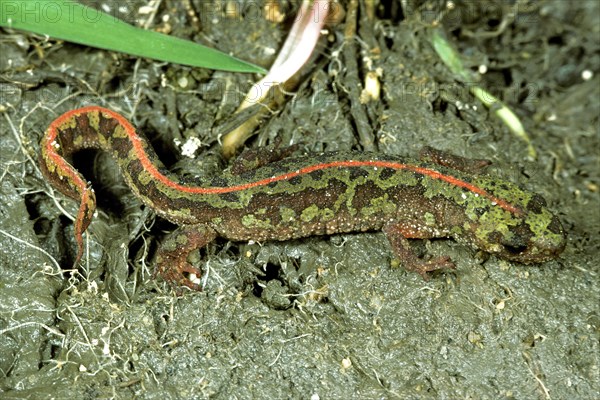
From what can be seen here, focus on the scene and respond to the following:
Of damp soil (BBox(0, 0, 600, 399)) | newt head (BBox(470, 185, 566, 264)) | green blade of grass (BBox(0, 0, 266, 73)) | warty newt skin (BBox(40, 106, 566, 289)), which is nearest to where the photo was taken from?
damp soil (BBox(0, 0, 600, 399))

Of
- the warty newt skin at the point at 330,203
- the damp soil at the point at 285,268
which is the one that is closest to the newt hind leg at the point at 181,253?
the warty newt skin at the point at 330,203

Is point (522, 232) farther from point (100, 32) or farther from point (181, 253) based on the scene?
point (100, 32)

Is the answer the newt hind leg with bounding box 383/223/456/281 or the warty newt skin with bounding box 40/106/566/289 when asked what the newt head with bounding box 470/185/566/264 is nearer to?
the warty newt skin with bounding box 40/106/566/289

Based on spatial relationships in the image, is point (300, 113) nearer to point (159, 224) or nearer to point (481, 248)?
point (159, 224)

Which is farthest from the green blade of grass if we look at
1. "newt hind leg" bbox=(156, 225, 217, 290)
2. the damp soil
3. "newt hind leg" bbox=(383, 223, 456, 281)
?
"newt hind leg" bbox=(383, 223, 456, 281)

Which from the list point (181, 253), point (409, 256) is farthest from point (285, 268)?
point (409, 256)

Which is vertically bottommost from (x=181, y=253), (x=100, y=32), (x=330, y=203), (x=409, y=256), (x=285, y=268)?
(x=285, y=268)
